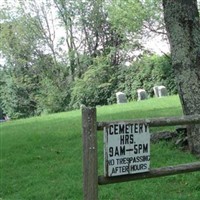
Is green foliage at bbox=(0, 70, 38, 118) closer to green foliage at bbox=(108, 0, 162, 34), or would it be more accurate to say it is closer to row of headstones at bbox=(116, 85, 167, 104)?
green foliage at bbox=(108, 0, 162, 34)

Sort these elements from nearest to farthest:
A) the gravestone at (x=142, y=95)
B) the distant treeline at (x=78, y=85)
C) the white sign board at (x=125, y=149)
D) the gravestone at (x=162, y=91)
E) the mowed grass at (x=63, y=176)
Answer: the white sign board at (x=125, y=149), the mowed grass at (x=63, y=176), the gravestone at (x=162, y=91), the gravestone at (x=142, y=95), the distant treeline at (x=78, y=85)

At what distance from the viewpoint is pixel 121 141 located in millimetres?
3275

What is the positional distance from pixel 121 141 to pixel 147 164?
339 millimetres

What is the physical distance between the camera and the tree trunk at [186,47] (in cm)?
677

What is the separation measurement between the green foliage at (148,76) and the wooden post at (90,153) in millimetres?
23882

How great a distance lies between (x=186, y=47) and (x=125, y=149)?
3900 mm

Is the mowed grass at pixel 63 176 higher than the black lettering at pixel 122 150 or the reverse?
the reverse

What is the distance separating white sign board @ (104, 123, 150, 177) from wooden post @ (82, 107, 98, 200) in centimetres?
11

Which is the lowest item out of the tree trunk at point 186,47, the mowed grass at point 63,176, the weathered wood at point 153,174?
the mowed grass at point 63,176

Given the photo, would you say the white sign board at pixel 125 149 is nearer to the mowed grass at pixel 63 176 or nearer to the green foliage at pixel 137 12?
the mowed grass at pixel 63 176

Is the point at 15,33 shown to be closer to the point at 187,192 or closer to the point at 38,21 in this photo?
the point at 38,21

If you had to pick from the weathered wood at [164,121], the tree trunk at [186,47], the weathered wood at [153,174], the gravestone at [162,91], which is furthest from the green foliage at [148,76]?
the weathered wood at [153,174]

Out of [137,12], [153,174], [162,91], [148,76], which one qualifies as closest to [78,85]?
[148,76]

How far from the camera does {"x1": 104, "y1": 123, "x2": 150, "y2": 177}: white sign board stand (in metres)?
3.24
